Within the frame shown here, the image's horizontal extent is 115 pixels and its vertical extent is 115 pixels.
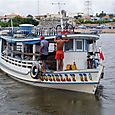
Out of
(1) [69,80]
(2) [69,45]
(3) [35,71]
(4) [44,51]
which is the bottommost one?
(1) [69,80]

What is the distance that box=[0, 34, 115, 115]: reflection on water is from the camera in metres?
15.4

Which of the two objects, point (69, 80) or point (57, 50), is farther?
Result: point (57, 50)

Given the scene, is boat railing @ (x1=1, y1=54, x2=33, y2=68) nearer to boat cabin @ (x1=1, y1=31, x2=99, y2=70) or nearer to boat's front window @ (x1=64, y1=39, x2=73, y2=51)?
boat cabin @ (x1=1, y1=31, x2=99, y2=70)

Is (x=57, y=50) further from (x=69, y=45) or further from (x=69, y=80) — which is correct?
(x=69, y=80)

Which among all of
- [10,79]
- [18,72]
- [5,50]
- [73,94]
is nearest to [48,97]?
[73,94]

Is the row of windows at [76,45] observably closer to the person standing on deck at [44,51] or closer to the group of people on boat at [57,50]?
the group of people on boat at [57,50]

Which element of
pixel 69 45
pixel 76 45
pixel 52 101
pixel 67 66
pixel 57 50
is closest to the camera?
pixel 52 101

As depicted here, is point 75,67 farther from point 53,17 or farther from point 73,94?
point 53,17

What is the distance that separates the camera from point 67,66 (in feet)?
60.9

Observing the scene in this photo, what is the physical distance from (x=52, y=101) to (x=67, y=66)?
7.64ft

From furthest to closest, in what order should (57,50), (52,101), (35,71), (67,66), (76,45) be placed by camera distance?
1. (35,71)
2. (76,45)
3. (67,66)
4. (57,50)
5. (52,101)

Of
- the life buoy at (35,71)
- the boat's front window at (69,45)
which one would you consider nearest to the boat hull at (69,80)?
the life buoy at (35,71)

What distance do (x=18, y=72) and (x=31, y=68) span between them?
189 centimetres

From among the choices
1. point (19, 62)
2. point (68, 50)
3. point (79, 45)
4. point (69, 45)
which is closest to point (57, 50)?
point (68, 50)
